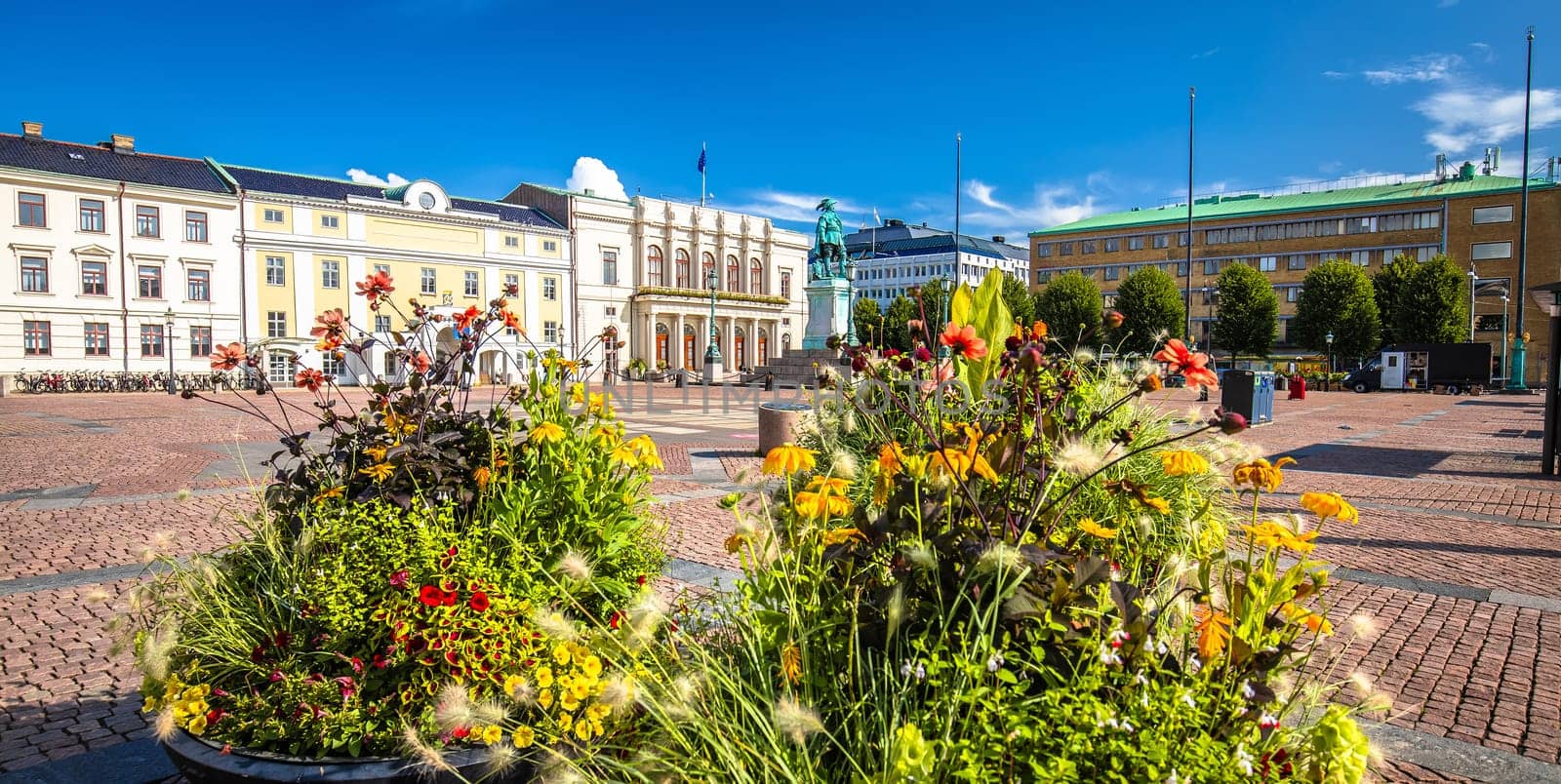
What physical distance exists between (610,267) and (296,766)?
58195 millimetres

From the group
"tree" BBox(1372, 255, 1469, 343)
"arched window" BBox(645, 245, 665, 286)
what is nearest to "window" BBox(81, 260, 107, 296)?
"arched window" BBox(645, 245, 665, 286)

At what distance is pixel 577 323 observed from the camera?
56.1m

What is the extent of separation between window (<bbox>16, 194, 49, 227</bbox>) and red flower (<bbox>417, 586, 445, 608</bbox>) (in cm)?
4784

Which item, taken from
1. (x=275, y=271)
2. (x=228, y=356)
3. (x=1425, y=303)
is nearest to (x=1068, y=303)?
(x=1425, y=303)

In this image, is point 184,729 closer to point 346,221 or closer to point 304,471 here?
point 304,471

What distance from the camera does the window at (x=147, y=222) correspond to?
39531mm

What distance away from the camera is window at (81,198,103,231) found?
126ft

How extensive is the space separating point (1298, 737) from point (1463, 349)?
50293 mm

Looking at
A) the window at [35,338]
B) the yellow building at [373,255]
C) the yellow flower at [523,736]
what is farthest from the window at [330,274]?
the yellow flower at [523,736]

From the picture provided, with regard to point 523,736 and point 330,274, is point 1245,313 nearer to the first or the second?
point 330,274

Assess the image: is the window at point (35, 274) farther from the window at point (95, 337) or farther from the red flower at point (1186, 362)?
the red flower at point (1186, 362)

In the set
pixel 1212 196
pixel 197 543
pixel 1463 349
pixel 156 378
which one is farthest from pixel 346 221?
pixel 1212 196

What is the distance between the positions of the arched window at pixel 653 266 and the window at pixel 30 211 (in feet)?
106

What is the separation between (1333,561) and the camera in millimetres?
6090
